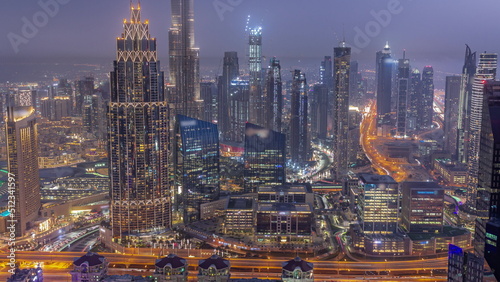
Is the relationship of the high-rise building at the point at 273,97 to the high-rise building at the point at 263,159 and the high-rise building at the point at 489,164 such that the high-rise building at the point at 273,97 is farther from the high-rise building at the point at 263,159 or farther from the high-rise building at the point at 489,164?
the high-rise building at the point at 489,164

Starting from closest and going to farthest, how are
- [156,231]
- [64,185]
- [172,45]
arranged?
[156,231], [64,185], [172,45]

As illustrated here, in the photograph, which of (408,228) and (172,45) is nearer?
(408,228)

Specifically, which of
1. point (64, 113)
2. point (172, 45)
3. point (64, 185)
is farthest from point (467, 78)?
point (64, 113)

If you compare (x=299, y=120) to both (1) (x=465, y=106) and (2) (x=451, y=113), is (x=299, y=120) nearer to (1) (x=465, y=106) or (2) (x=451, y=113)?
(1) (x=465, y=106)

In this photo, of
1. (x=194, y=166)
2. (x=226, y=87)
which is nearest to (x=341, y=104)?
(x=226, y=87)

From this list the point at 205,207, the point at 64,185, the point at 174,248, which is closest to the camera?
the point at 174,248

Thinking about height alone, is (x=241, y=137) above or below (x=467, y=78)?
below

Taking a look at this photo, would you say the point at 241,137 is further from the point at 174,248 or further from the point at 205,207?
the point at 174,248
